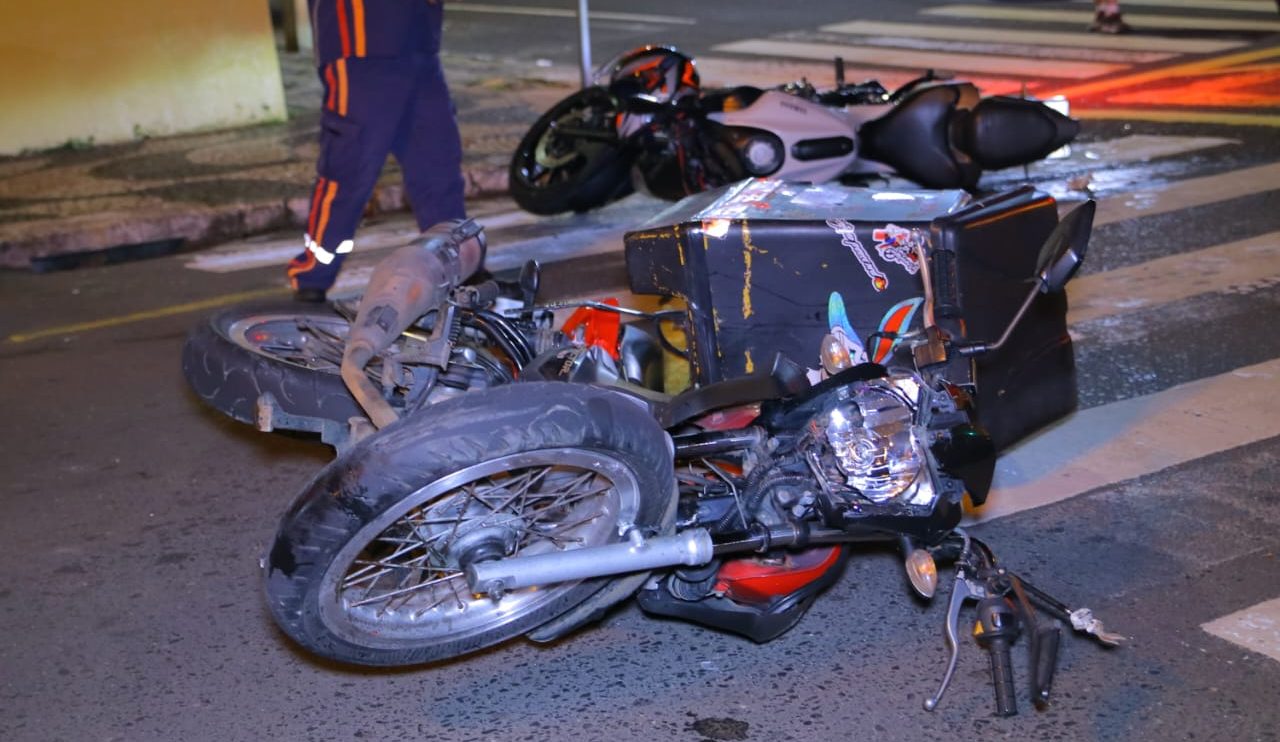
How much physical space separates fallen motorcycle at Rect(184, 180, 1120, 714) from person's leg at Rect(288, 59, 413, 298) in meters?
2.08

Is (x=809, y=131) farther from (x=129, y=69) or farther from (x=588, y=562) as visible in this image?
(x=129, y=69)

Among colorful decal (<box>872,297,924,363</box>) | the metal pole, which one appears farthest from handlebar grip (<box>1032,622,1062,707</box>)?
the metal pole

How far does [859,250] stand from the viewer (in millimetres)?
4027

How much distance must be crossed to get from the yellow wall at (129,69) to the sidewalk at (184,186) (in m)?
0.15

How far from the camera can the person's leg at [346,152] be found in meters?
6.44

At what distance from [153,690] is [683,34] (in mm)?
12934

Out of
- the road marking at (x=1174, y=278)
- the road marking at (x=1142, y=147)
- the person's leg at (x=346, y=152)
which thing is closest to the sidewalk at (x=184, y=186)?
the person's leg at (x=346, y=152)

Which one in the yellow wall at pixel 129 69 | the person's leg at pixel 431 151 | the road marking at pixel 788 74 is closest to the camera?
the person's leg at pixel 431 151

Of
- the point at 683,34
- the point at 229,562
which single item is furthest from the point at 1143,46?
the point at 229,562

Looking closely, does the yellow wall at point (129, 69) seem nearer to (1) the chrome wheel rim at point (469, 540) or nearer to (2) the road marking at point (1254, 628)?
(1) the chrome wheel rim at point (469, 540)

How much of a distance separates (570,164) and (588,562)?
5.44 m

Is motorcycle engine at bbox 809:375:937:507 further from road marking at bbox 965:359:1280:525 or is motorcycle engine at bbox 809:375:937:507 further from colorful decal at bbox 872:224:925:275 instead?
road marking at bbox 965:359:1280:525

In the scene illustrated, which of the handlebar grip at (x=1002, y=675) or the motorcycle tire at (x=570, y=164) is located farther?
the motorcycle tire at (x=570, y=164)

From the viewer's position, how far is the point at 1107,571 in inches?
161
